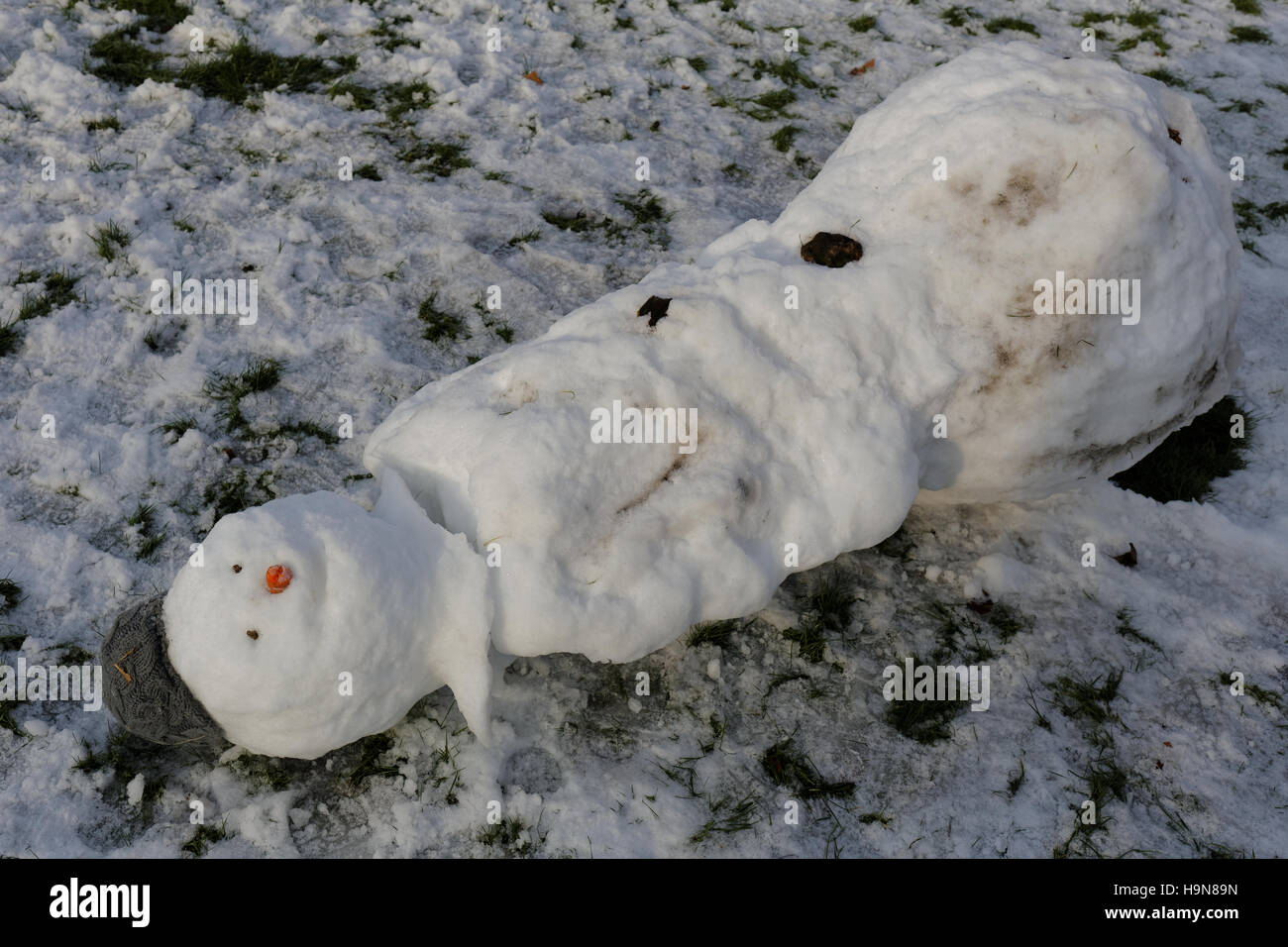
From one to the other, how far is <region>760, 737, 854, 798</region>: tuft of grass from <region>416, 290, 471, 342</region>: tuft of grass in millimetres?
2124

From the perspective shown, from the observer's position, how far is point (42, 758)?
2.59m

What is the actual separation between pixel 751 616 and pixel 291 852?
4.84 ft

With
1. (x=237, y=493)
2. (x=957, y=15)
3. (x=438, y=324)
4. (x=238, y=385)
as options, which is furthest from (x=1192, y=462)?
(x=957, y=15)

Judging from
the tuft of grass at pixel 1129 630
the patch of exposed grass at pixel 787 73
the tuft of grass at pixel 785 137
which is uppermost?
the patch of exposed grass at pixel 787 73

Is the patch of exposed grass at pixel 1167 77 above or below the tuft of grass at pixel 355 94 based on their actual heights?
above

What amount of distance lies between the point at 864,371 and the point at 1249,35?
5.68 meters

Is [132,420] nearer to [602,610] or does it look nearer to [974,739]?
[602,610]

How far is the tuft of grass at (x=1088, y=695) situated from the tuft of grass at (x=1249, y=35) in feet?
17.8

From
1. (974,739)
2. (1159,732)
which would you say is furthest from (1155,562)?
(974,739)

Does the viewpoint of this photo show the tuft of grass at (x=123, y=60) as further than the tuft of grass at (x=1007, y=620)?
Yes

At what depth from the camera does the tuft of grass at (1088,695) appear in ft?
9.45

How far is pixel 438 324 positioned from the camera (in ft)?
13.1

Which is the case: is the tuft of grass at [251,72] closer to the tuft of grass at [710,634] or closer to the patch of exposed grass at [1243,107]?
the tuft of grass at [710,634]

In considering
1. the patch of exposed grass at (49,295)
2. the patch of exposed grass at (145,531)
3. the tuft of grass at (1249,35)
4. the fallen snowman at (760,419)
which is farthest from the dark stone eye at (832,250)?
the tuft of grass at (1249,35)
